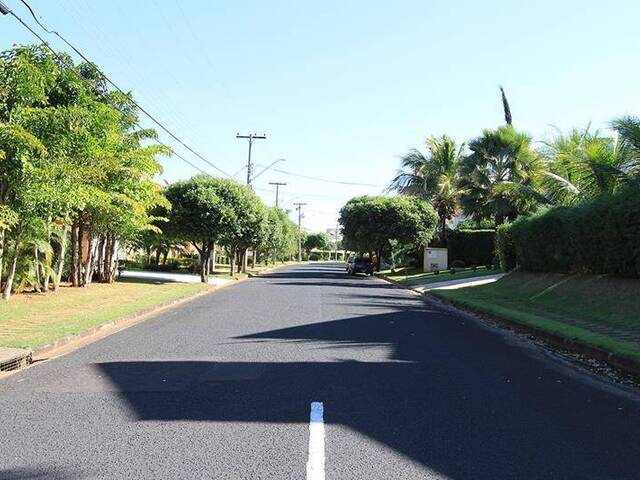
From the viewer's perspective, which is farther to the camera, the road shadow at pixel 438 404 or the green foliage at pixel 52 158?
the green foliage at pixel 52 158

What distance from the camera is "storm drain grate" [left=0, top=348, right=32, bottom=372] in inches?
348

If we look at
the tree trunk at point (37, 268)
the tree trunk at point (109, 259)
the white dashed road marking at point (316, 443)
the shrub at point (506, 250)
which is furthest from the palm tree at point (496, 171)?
the white dashed road marking at point (316, 443)

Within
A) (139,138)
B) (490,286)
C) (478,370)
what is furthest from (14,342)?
(490,286)

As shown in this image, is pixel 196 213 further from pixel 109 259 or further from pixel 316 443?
pixel 316 443

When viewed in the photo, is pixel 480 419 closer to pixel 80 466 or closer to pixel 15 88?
pixel 80 466

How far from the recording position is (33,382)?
7863mm

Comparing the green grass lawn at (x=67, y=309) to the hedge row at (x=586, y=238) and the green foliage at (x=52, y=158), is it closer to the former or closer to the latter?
the green foliage at (x=52, y=158)

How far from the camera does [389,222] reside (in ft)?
149

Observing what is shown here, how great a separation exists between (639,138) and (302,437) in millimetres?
15249

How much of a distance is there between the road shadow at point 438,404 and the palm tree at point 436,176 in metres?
39.2

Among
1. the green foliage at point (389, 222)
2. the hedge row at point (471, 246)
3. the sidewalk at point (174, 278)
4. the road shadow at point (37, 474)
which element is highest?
the green foliage at point (389, 222)

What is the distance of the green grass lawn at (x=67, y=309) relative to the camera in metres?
11.4

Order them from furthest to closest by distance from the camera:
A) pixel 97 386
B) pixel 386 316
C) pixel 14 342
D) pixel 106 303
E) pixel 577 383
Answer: pixel 106 303
pixel 386 316
pixel 14 342
pixel 577 383
pixel 97 386

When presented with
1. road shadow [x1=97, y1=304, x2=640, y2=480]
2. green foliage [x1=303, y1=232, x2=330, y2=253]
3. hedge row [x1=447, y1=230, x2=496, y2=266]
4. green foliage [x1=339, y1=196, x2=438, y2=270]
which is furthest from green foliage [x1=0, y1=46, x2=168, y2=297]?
green foliage [x1=303, y1=232, x2=330, y2=253]
